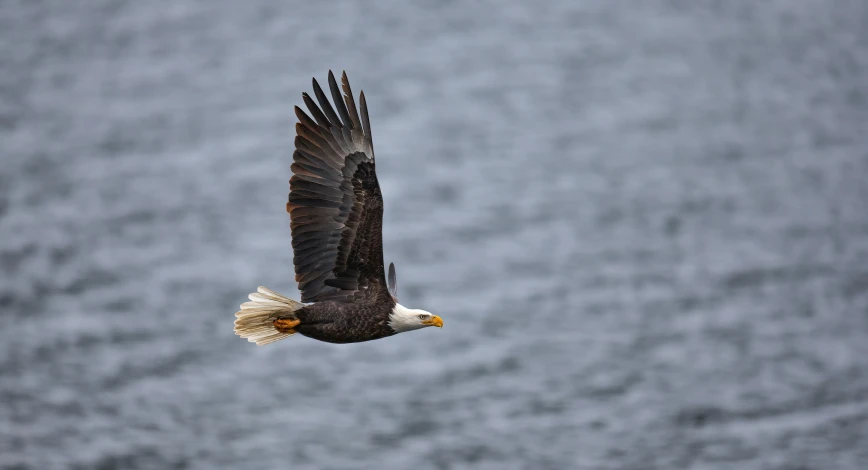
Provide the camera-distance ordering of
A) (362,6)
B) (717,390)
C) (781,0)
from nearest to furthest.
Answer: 1. (717,390)
2. (781,0)
3. (362,6)

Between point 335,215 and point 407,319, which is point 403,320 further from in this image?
point 335,215

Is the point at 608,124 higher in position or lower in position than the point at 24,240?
higher

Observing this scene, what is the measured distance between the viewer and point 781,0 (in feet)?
127

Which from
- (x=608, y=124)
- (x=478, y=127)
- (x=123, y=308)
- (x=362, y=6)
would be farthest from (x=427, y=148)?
(x=123, y=308)

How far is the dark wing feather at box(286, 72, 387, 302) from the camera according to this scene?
12078mm

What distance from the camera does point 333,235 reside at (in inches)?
477

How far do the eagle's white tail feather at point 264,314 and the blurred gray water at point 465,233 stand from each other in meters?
12.5

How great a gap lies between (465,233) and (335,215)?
63.5ft

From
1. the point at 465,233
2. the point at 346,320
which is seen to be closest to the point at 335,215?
the point at 346,320

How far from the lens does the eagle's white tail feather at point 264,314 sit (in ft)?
39.0

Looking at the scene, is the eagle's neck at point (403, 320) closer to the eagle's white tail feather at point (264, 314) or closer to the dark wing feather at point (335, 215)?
the dark wing feather at point (335, 215)

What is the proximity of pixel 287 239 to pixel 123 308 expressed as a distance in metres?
5.56

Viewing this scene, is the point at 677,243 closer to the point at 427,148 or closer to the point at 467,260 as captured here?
the point at 467,260

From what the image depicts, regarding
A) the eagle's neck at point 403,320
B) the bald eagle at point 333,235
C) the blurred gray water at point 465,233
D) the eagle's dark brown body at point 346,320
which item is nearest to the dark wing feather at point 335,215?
the bald eagle at point 333,235
